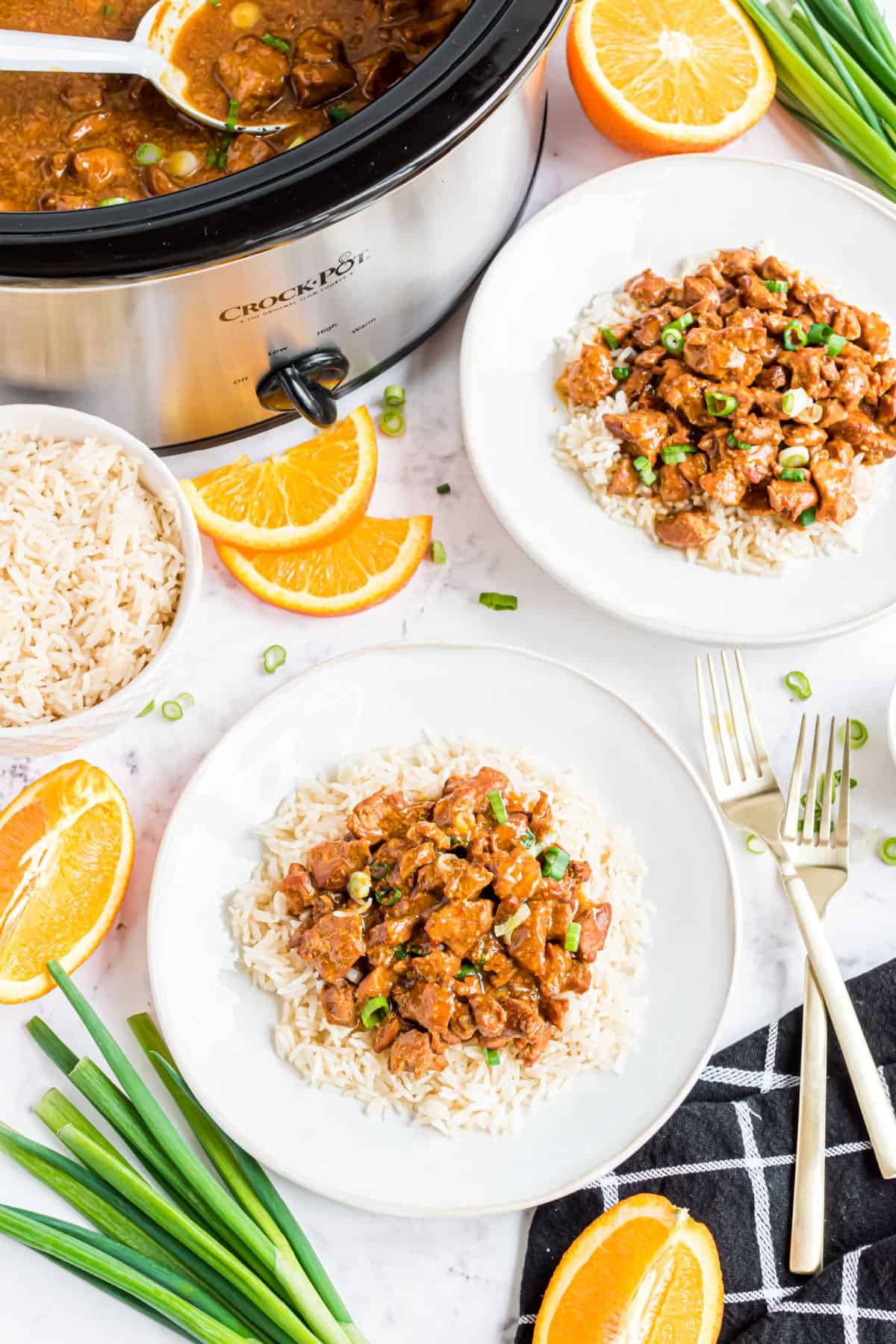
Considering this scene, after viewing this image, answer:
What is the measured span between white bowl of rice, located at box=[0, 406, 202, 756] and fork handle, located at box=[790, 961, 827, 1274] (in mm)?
1170

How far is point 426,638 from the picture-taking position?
2.24 m

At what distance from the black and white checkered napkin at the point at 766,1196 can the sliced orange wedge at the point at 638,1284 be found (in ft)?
0.16

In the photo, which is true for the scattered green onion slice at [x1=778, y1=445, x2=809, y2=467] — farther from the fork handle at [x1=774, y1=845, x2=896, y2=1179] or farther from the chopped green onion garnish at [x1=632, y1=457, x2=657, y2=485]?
the fork handle at [x1=774, y1=845, x2=896, y2=1179]

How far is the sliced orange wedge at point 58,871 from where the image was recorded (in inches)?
80.3

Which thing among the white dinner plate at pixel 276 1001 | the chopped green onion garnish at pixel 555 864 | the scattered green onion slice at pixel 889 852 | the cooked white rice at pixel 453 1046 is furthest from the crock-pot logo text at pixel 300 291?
the scattered green onion slice at pixel 889 852

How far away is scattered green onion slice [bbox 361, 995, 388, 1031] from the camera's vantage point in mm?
1971

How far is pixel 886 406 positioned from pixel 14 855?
1.67 meters

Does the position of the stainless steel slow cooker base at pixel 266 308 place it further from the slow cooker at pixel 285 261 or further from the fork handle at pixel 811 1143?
the fork handle at pixel 811 1143

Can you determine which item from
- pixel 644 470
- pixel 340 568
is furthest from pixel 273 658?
pixel 644 470

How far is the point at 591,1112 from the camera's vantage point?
2.00 m

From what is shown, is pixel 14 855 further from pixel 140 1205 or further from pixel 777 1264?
pixel 777 1264

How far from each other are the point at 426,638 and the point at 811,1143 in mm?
1014

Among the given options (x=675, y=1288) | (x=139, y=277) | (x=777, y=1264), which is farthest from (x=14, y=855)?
(x=777, y=1264)

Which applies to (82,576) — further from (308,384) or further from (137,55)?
(137,55)
